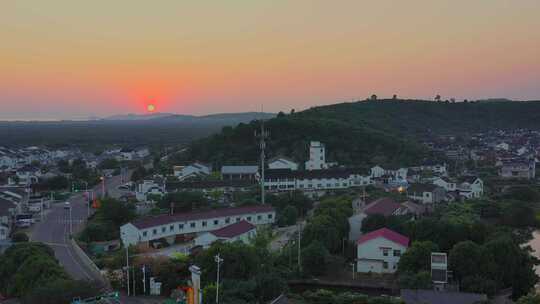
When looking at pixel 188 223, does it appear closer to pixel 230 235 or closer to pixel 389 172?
pixel 230 235

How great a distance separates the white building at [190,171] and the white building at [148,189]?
4.80 meters

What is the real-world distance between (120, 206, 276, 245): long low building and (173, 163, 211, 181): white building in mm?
12064

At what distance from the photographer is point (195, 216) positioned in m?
19.4

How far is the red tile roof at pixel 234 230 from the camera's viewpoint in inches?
677

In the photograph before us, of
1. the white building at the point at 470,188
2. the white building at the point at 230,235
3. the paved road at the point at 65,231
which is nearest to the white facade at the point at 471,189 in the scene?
the white building at the point at 470,188

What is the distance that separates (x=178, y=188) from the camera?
89.4 feet

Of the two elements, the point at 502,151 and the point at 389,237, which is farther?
the point at 502,151

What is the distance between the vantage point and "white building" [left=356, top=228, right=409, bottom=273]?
15.0 m

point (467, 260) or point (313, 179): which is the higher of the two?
point (313, 179)

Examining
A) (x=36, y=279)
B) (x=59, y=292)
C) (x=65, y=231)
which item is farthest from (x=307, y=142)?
(x=59, y=292)

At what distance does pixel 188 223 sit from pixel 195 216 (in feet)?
1.34

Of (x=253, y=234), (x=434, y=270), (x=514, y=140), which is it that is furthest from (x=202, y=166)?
(x=514, y=140)

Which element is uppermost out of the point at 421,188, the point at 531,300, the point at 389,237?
the point at 421,188

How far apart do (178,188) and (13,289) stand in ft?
49.4
